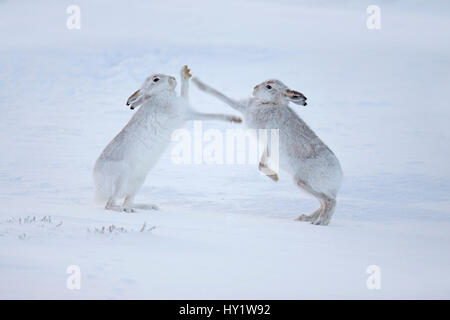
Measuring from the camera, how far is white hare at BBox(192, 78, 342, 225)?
7633mm

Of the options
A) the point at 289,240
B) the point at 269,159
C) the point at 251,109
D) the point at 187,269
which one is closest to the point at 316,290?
the point at 187,269

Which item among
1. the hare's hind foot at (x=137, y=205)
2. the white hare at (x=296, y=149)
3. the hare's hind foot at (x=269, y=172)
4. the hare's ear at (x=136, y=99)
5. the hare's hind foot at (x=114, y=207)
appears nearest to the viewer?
the white hare at (x=296, y=149)

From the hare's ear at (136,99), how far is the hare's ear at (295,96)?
1.98m

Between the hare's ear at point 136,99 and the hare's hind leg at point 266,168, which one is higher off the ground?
the hare's ear at point 136,99

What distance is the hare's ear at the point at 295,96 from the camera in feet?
26.3

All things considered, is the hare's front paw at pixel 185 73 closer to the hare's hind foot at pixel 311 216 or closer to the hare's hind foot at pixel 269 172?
the hare's hind foot at pixel 269 172

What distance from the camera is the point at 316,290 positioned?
478cm

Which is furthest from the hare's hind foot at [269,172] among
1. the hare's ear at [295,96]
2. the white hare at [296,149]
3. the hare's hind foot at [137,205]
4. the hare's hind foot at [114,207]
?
the hare's hind foot at [114,207]

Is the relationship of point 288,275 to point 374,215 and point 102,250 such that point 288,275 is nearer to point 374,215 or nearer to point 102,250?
point 102,250

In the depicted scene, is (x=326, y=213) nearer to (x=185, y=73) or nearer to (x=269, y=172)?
(x=269, y=172)

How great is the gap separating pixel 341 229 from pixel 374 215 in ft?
4.81

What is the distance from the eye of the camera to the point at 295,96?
8.02 meters

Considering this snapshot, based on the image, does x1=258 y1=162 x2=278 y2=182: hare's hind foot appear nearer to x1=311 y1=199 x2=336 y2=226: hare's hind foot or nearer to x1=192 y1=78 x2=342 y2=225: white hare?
x1=192 y1=78 x2=342 y2=225: white hare

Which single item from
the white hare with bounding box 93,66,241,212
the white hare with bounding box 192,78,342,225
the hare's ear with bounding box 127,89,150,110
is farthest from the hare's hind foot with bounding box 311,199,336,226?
the hare's ear with bounding box 127,89,150,110
